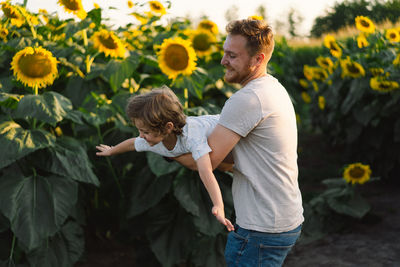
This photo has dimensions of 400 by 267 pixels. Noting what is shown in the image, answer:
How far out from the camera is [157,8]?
3.99 metres

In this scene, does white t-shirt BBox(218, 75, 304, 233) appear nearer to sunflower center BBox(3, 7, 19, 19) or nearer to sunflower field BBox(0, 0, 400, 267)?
sunflower field BBox(0, 0, 400, 267)

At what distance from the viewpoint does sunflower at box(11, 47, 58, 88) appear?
2.76 metres

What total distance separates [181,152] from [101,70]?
1.52m

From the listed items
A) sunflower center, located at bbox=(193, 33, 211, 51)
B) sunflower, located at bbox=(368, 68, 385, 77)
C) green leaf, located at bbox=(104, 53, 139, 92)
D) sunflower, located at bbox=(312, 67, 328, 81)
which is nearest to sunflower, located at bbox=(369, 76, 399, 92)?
sunflower, located at bbox=(368, 68, 385, 77)

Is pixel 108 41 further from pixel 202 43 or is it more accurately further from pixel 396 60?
pixel 396 60

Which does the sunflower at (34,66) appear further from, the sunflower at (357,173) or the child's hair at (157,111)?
the sunflower at (357,173)

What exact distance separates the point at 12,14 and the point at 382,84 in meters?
3.19

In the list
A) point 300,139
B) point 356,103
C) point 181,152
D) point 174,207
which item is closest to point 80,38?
point 174,207

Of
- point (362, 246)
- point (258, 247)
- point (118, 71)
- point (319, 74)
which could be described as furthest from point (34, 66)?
point (319, 74)

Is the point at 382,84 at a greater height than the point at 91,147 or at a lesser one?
greater

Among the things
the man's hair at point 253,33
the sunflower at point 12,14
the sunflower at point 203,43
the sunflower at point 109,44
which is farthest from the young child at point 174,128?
the sunflower at point 203,43

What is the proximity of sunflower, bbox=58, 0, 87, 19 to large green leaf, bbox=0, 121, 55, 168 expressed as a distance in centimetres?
109

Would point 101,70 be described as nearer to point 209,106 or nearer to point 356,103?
point 209,106

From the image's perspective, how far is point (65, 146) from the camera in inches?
114
